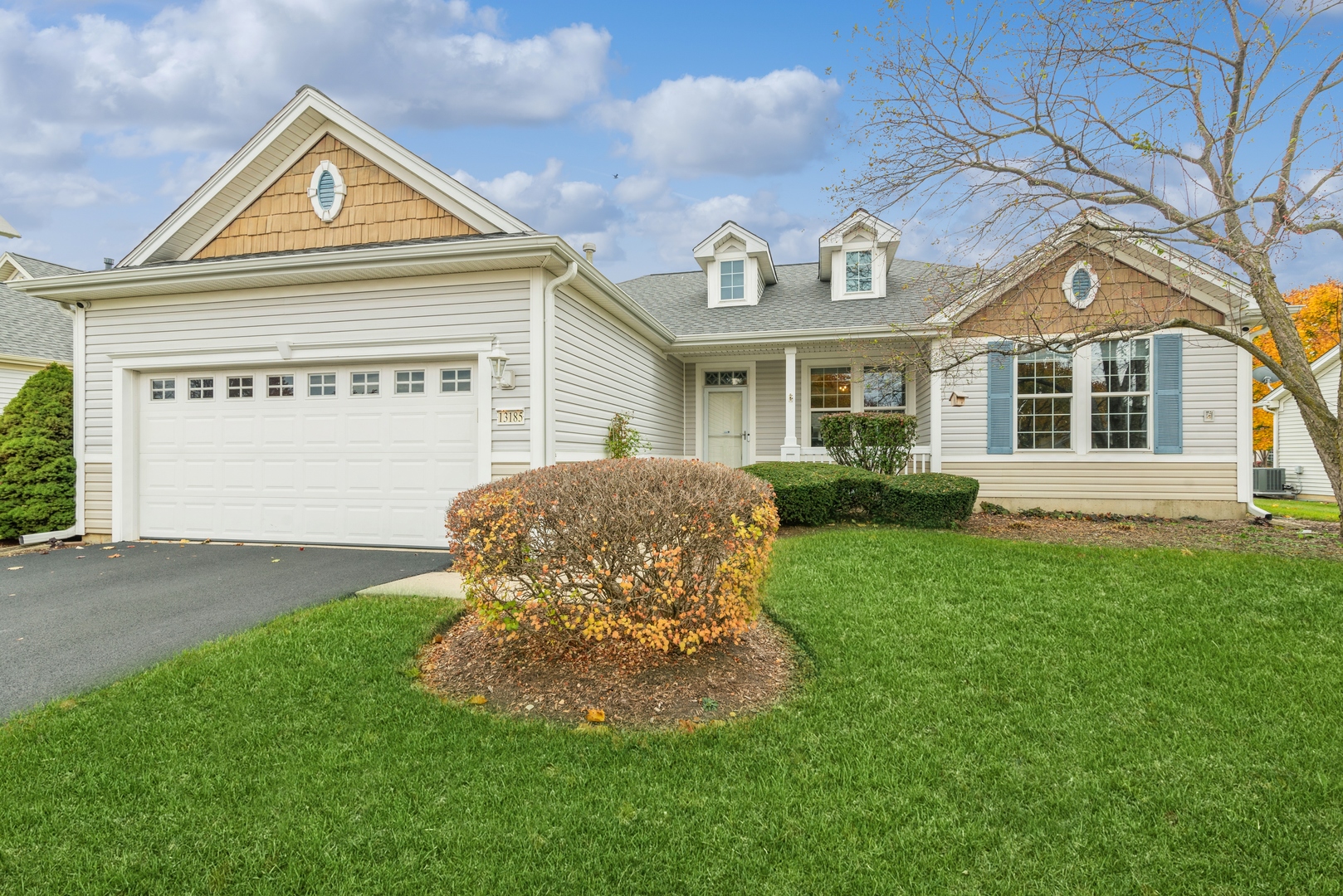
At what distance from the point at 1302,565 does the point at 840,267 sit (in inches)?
341

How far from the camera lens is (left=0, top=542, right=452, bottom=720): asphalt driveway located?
148 inches

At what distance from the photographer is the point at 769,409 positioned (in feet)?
40.6

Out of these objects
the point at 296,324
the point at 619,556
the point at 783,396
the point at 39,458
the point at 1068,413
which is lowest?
the point at 619,556

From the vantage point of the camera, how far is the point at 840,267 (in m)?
12.5

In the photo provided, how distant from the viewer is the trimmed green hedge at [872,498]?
780 cm

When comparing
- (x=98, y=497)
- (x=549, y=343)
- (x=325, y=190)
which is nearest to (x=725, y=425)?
(x=549, y=343)

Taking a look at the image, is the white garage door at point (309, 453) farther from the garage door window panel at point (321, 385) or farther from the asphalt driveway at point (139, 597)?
the asphalt driveway at point (139, 597)

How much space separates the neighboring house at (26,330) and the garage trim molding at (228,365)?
5.98 metres

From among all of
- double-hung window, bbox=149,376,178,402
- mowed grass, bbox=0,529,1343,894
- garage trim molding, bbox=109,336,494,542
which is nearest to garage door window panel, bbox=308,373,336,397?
garage trim molding, bbox=109,336,494,542

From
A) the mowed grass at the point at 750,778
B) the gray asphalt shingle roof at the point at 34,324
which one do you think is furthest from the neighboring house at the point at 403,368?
the gray asphalt shingle roof at the point at 34,324

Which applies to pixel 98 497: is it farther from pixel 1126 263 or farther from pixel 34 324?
pixel 1126 263

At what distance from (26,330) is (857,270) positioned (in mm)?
18149

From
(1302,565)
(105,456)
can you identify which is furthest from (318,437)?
(1302,565)

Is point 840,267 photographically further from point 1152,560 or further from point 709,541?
point 709,541
